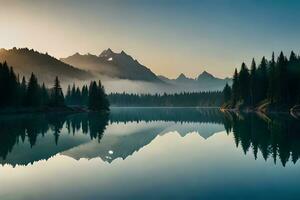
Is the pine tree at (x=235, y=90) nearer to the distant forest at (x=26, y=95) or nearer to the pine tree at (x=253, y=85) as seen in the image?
the pine tree at (x=253, y=85)

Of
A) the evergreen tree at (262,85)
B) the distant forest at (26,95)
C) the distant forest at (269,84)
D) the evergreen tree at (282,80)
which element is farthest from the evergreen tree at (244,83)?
the distant forest at (26,95)

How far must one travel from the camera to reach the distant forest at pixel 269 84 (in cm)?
12850

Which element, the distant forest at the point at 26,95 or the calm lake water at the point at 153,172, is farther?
the distant forest at the point at 26,95

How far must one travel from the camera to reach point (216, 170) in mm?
26266

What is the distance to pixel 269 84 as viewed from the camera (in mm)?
135625

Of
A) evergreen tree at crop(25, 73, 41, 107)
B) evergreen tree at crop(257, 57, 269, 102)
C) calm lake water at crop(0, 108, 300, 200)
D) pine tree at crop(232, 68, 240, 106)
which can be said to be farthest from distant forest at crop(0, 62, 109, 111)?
calm lake water at crop(0, 108, 300, 200)

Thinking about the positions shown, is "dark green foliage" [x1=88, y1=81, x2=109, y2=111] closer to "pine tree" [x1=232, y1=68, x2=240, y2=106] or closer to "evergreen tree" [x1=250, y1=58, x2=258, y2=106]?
"pine tree" [x1=232, y1=68, x2=240, y2=106]

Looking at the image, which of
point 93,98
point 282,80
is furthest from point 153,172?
point 93,98

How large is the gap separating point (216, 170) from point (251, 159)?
5.98 m

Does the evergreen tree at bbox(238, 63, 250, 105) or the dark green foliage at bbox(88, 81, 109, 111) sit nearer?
the evergreen tree at bbox(238, 63, 250, 105)

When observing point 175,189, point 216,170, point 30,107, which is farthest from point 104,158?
point 30,107

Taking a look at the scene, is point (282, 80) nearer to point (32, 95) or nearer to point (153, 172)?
point (32, 95)

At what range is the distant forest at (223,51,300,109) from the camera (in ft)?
422

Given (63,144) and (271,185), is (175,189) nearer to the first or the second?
(271,185)
